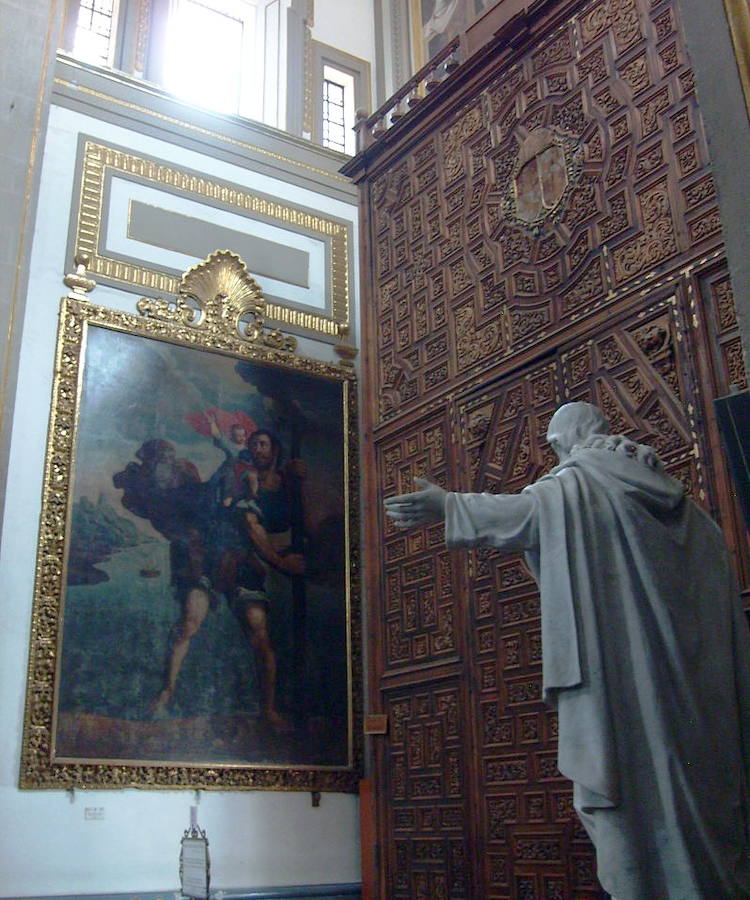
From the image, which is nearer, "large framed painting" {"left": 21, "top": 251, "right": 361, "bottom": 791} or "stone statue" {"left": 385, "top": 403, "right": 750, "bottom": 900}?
"stone statue" {"left": 385, "top": 403, "right": 750, "bottom": 900}

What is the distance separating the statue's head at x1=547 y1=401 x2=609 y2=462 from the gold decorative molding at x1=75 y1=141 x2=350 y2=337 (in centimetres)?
599

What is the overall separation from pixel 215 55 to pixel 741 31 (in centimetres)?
756

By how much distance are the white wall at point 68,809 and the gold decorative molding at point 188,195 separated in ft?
0.59

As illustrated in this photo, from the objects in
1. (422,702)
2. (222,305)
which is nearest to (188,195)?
(222,305)

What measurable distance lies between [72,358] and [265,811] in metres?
4.12

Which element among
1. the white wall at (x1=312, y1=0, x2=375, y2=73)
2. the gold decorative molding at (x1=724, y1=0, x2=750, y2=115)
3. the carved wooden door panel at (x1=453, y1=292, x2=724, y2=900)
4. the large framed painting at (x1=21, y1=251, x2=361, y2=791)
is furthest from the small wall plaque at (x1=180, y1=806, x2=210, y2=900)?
the white wall at (x1=312, y1=0, x2=375, y2=73)

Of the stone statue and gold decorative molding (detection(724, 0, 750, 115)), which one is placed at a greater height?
gold decorative molding (detection(724, 0, 750, 115))

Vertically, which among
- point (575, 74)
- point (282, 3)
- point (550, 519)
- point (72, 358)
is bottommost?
point (550, 519)

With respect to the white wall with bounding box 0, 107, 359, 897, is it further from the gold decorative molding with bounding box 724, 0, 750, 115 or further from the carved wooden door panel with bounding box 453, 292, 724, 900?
the gold decorative molding with bounding box 724, 0, 750, 115

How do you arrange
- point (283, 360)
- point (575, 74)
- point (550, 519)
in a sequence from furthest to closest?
point (283, 360), point (575, 74), point (550, 519)

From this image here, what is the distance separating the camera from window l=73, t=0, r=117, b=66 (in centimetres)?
1073

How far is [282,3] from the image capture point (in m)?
12.2

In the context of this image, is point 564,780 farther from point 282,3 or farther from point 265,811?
point 282,3

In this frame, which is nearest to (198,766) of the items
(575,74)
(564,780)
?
(564,780)
